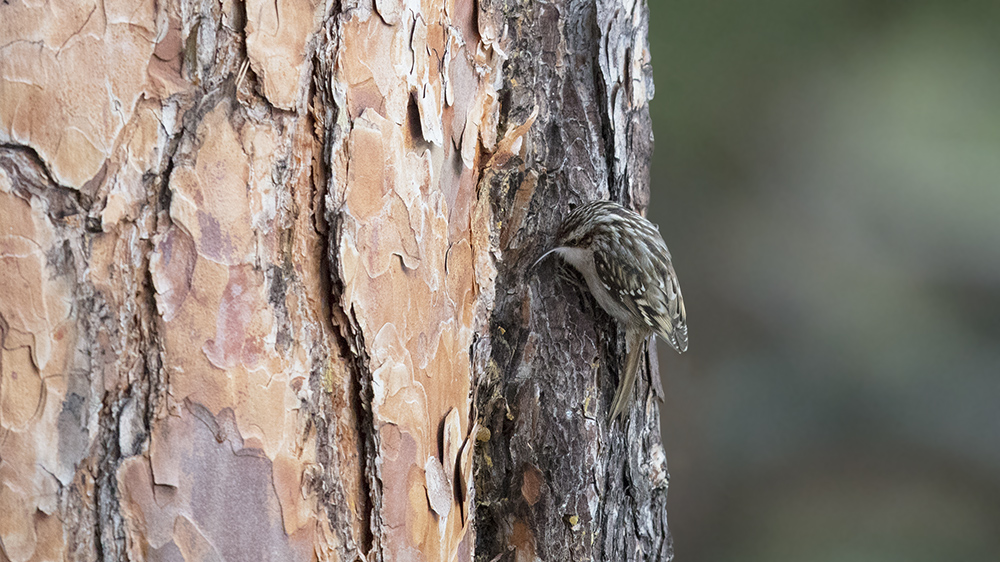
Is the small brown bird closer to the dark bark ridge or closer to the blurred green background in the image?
the dark bark ridge

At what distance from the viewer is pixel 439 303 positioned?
68 cm

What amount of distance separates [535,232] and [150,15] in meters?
0.49

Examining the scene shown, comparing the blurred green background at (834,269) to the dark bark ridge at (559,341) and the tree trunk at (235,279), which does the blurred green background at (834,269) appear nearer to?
the dark bark ridge at (559,341)

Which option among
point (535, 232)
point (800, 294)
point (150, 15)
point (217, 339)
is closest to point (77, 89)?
point (150, 15)

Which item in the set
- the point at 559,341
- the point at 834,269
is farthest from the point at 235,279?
the point at 834,269

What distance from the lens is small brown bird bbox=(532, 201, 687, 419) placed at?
0.84m

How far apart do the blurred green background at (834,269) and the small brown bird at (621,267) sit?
0.73m

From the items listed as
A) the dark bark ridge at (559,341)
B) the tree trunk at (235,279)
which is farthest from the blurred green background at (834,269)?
the tree trunk at (235,279)

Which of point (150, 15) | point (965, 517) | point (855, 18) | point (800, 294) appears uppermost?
point (855, 18)

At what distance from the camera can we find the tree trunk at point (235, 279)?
47 centimetres

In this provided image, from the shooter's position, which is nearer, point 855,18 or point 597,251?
point 597,251

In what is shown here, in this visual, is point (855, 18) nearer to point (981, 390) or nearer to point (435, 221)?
point (981, 390)

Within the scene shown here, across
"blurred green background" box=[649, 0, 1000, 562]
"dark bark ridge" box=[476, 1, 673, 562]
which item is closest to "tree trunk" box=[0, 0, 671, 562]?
"dark bark ridge" box=[476, 1, 673, 562]

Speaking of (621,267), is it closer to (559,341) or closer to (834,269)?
(559,341)
